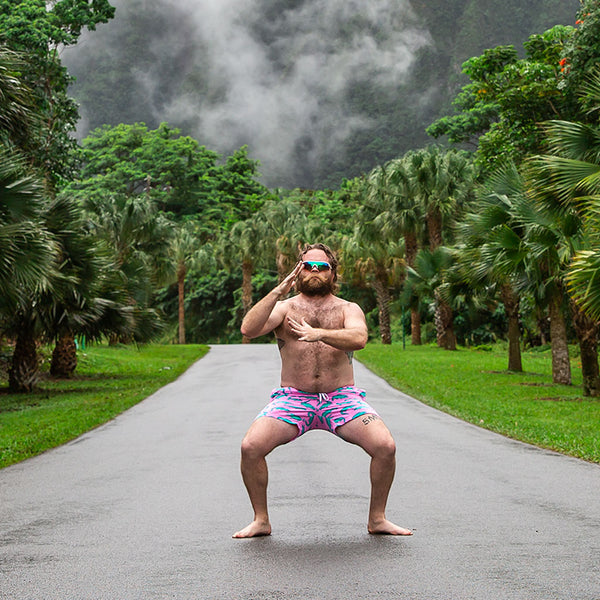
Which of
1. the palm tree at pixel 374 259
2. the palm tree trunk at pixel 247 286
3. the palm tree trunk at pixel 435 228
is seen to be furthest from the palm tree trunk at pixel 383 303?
the palm tree trunk at pixel 247 286

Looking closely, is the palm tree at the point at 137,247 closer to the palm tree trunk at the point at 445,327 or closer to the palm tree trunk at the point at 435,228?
the palm tree trunk at the point at 435,228

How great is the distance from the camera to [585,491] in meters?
7.58

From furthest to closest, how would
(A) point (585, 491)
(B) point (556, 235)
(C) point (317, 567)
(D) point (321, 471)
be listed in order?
1. (B) point (556, 235)
2. (D) point (321, 471)
3. (A) point (585, 491)
4. (C) point (317, 567)

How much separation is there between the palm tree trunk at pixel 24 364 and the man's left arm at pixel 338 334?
686 inches

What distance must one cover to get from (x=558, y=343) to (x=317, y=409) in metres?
18.1

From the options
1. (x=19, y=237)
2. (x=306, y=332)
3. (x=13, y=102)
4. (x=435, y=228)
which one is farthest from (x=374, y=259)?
(x=306, y=332)

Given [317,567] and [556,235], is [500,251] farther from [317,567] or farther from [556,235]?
[317,567]

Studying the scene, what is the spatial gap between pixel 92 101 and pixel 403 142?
46720 mm

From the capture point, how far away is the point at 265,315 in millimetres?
5117

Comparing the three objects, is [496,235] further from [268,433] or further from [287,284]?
[268,433]

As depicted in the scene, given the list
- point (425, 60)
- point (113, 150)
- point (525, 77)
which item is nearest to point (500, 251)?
point (525, 77)

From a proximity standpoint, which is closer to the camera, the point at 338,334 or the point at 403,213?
the point at 338,334

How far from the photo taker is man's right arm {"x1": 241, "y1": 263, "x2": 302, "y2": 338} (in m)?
5.10

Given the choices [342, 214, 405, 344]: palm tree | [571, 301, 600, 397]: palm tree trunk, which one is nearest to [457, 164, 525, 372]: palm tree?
[571, 301, 600, 397]: palm tree trunk
